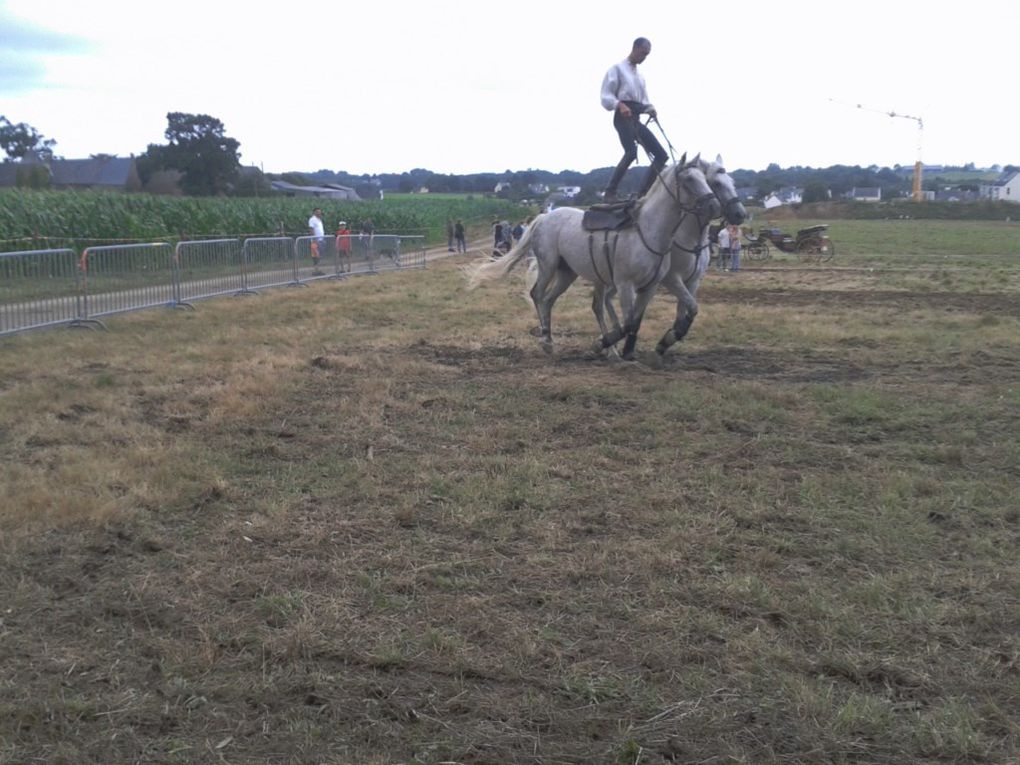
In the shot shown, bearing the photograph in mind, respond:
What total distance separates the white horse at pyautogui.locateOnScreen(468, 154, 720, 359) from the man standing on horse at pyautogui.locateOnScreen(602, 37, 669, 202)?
582 mm

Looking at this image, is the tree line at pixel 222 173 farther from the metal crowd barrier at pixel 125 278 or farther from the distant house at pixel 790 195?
the metal crowd barrier at pixel 125 278

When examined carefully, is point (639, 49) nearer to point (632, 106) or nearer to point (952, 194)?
point (632, 106)

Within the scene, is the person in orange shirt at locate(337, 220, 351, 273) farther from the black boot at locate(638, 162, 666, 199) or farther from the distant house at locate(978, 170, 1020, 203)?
the distant house at locate(978, 170, 1020, 203)

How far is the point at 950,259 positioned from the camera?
28453mm

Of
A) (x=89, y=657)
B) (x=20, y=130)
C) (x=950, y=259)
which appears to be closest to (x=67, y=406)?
(x=89, y=657)

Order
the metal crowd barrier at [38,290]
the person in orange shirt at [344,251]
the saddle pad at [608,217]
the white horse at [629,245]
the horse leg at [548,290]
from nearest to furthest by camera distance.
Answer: the white horse at [629,245] → the saddle pad at [608,217] → the horse leg at [548,290] → the metal crowd barrier at [38,290] → the person in orange shirt at [344,251]

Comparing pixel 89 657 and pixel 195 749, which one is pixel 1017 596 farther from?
pixel 89 657

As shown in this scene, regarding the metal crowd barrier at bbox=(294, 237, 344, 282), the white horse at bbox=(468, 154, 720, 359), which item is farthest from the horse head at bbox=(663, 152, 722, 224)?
the metal crowd barrier at bbox=(294, 237, 344, 282)

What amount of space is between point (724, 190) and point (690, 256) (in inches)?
38.2

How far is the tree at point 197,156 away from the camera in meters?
66.1

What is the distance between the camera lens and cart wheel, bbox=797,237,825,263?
29367mm

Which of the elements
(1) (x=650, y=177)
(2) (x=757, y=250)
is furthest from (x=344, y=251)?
(1) (x=650, y=177)

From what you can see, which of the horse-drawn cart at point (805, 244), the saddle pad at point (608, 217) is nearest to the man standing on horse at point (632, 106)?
the saddle pad at point (608, 217)

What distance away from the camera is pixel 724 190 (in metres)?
8.69
